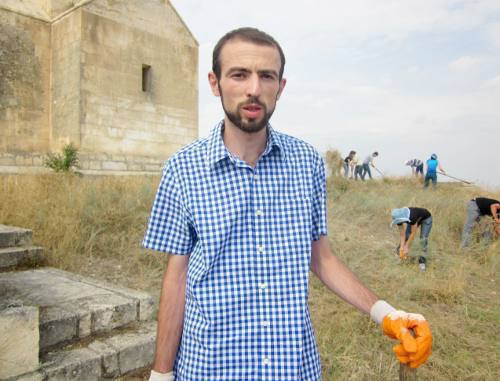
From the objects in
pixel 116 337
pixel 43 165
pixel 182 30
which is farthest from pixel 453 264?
pixel 182 30

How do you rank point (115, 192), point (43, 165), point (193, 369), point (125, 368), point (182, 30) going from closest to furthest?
1. point (193, 369)
2. point (125, 368)
3. point (115, 192)
4. point (43, 165)
5. point (182, 30)

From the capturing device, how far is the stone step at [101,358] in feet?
8.35

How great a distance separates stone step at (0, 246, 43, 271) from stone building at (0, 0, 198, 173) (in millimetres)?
5964

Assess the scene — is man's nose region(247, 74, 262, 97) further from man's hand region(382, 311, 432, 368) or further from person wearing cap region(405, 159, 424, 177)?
person wearing cap region(405, 159, 424, 177)

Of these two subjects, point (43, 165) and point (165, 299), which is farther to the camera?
Result: point (43, 165)

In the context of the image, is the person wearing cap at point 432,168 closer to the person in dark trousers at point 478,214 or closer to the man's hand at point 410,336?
the person in dark trousers at point 478,214

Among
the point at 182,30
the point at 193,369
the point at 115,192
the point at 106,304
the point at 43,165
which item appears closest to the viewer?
the point at 193,369

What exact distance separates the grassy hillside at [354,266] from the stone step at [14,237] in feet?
1.15

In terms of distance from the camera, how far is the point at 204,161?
1.37m

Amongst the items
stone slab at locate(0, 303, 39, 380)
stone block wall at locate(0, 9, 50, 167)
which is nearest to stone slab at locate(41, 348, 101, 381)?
stone slab at locate(0, 303, 39, 380)

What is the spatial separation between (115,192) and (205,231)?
6.78 meters

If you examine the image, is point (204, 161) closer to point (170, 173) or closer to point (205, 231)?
point (170, 173)

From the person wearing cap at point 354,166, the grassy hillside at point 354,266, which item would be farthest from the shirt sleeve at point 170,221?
the person wearing cap at point 354,166

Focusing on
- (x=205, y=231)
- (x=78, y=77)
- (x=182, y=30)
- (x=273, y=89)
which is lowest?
(x=205, y=231)
